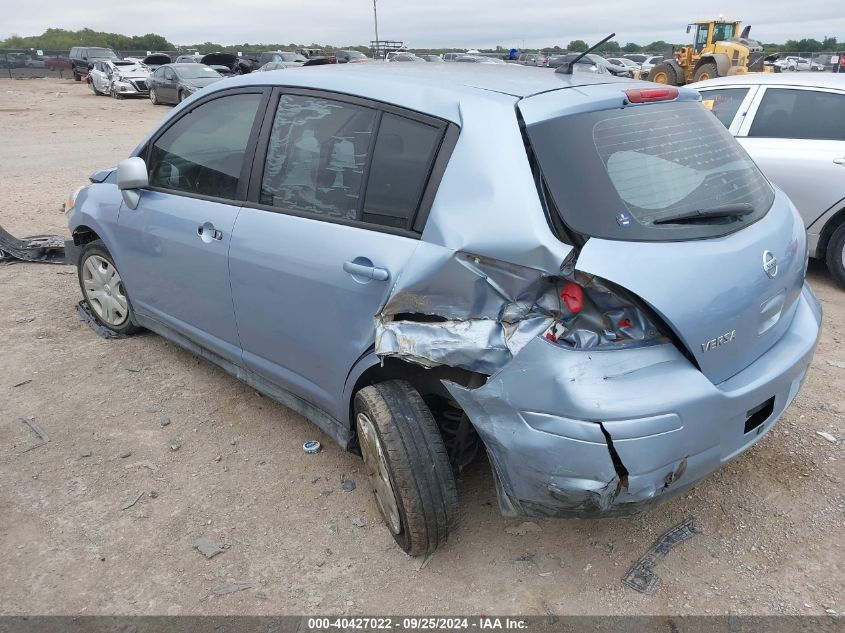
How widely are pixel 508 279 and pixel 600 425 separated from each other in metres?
0.56

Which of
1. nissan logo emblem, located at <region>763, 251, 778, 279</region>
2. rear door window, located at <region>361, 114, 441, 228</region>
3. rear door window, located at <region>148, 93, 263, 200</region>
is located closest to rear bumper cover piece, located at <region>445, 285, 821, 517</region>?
nissan logo emblem, located at <region>763, 251, 778, 279</region>

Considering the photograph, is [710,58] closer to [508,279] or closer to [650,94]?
[650,94]

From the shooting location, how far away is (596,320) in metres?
2.19

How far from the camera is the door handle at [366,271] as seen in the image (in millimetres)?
2516

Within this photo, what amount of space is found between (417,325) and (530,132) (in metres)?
0.78

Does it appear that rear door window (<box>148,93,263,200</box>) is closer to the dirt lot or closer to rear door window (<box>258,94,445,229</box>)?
rear door window (<box>258,94,445,229</box>)

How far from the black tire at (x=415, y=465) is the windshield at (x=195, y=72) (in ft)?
71.8

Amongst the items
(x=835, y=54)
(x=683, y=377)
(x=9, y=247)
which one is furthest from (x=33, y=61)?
(x=683, y=377)

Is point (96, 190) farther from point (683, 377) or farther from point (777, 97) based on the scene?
point (777, 97)

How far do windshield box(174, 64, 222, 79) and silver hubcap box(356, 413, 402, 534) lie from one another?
2172cm

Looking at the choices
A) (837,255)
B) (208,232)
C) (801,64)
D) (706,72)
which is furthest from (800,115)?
(801,64)

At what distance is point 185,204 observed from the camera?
3.54 m

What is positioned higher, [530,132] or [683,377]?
[530,132]

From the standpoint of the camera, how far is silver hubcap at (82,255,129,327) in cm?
445
